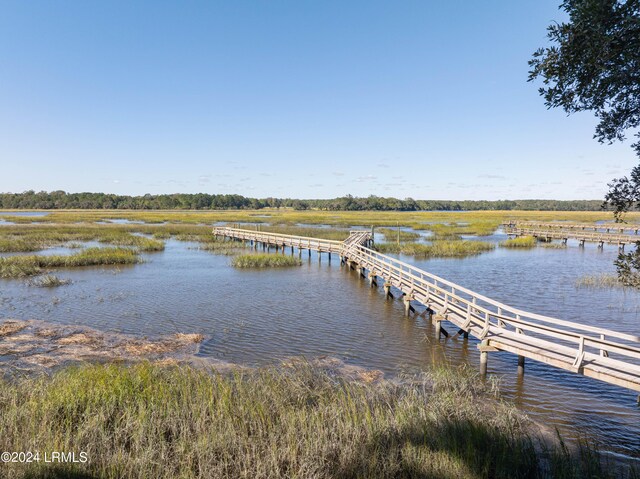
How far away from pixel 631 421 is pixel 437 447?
6.15 metres

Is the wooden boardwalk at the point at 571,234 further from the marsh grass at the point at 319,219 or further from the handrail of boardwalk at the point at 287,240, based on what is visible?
the handrail of boardwalk at the point at 287,240

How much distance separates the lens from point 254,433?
6.89 meters

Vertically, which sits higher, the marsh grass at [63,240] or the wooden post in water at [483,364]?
the marsh grass at [63,240]

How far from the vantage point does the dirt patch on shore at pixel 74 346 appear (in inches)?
494

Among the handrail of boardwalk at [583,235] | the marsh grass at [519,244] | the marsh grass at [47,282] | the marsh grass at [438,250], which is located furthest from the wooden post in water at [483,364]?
the marsh grass at [519,244]

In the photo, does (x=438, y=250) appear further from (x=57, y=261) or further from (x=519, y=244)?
(x=57, y=261)

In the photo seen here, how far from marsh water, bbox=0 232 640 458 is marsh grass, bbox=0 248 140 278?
5.47 ft

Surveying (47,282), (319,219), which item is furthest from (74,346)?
(319,219)

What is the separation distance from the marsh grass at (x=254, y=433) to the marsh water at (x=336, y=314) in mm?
3051

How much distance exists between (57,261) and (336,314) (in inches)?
945

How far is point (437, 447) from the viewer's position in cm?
645

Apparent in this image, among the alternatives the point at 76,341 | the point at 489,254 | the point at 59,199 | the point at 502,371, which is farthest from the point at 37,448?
the point at 59,199

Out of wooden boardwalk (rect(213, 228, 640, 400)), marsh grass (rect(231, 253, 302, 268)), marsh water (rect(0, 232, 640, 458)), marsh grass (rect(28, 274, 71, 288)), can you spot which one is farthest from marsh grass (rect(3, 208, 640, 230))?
marsh grass (rect(28, 274, 71, 288))

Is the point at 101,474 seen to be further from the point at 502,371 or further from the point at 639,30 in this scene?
the point at 502,371
